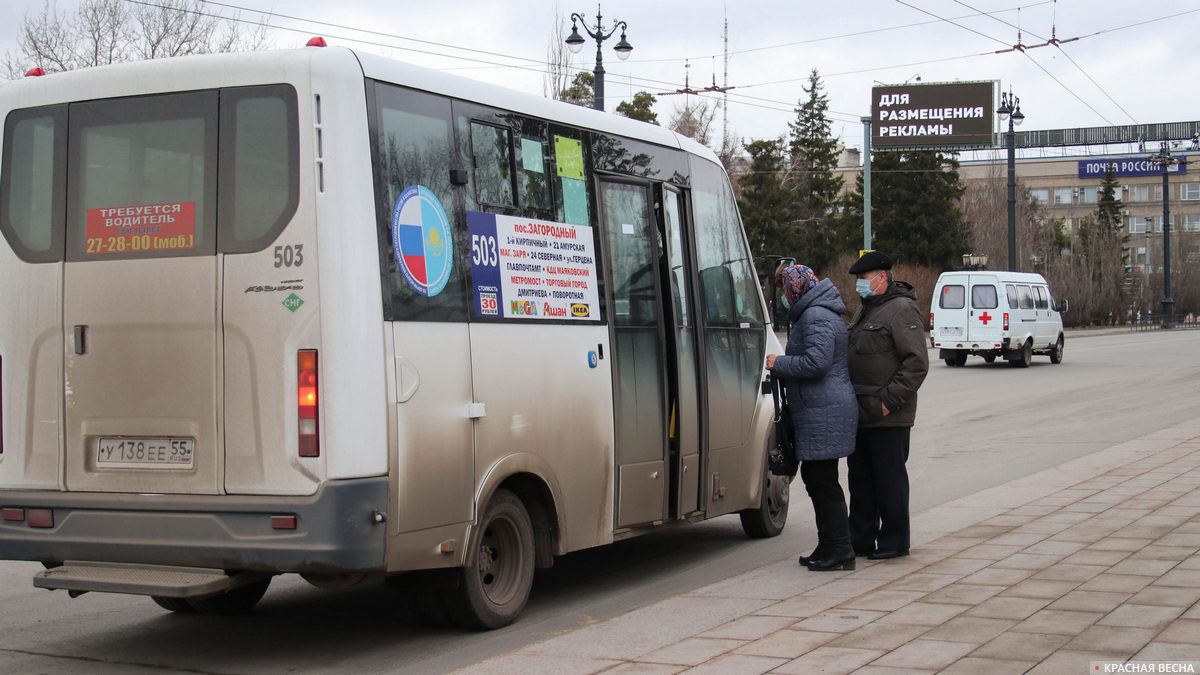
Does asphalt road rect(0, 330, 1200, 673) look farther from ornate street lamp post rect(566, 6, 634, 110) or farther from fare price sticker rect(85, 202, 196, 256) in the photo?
ornate street lamp post rect(566, 6, 634, 110)

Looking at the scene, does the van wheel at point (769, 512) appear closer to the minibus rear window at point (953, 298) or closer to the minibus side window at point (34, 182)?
the minibus side window at point (34, 182)

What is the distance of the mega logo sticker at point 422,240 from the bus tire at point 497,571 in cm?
119

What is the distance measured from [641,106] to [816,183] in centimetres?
2606

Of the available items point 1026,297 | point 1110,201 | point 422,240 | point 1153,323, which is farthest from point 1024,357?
point 1110,201

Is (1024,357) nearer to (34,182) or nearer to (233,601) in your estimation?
(233,601)

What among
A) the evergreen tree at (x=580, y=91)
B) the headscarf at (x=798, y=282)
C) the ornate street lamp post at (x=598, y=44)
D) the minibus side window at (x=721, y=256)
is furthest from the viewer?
the evergreen tree at (x=580, y=91)

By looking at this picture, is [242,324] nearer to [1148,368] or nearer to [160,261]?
[160,261]

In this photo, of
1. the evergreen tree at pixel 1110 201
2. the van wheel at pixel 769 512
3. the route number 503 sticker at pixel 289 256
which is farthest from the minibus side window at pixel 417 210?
the evergreen tree at pixel 1110 201

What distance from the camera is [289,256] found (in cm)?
596

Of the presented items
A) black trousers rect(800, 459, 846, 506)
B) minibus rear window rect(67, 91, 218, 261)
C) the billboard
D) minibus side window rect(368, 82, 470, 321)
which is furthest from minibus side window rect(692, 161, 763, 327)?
the billboard

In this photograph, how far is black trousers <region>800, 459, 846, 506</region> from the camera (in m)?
8.19

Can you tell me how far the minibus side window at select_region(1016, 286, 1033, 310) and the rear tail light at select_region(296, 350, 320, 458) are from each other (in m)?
30.3

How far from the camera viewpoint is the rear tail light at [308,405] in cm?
585

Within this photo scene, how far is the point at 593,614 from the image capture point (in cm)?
738
